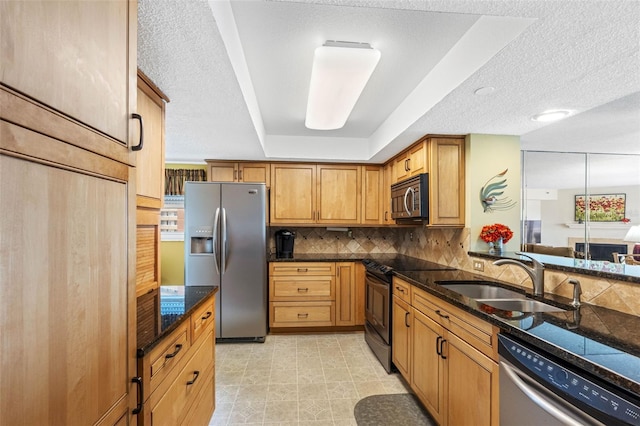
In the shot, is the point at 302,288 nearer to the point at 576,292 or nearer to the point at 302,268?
the point at 302,268

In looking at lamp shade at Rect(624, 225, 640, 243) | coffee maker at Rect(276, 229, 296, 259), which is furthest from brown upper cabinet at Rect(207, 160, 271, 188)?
lamp shade at Rect(624, 225, 640, 243)

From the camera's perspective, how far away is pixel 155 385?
1.11 meters

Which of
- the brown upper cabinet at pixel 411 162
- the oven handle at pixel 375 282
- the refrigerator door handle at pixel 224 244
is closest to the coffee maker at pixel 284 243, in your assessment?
the refrigerator door handle at pixel 224 244

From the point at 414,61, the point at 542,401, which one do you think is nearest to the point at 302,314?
the point at 542,401

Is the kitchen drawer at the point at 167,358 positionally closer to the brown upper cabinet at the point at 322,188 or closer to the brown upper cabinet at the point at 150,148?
the brown upper cabinet at the point at 150,148

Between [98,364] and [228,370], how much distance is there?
2.23 metres

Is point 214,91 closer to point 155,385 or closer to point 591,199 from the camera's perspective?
point 155,385

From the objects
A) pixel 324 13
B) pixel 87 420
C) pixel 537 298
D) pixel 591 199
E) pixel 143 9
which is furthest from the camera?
pixel 591 199

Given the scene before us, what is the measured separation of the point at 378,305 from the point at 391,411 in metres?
0.95

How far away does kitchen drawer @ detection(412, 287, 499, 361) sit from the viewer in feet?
4.58

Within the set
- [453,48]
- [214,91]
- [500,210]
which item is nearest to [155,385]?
[214,91]

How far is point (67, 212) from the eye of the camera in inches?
26.8

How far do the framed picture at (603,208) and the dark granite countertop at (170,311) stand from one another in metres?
5.38

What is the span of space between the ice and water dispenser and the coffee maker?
0.89 metres
